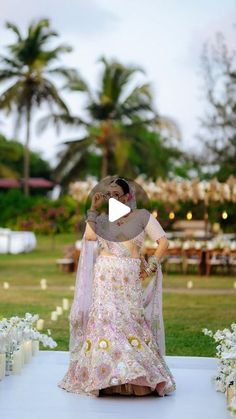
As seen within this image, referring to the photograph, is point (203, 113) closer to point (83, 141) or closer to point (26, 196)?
point (83, 141)

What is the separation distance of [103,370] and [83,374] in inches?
9.2

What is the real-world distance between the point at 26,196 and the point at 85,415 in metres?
33.5

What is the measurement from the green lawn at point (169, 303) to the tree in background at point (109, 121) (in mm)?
15486

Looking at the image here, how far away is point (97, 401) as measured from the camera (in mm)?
6508

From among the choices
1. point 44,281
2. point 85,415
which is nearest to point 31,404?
point 85,415

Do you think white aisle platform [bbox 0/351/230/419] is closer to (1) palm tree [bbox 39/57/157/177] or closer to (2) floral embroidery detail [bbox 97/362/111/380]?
(2) floral embroidery detail [bbox 97/362/111/380]

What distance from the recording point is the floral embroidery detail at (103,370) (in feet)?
21.8

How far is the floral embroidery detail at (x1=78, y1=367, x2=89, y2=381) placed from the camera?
6801 millimetres

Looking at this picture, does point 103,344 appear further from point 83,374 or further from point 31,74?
point 31,74

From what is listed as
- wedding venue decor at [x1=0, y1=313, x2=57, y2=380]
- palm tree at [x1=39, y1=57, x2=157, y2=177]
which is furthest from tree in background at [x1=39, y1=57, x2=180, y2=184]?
wedding venue decor at [x1=0, y1=313, x2=57, y2=380]

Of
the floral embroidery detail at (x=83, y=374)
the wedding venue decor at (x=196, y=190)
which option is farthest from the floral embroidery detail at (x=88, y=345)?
the wedding venue decor at (x=196, y=190)

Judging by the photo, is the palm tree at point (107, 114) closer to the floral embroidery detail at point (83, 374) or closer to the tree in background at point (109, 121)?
the tree in background at point (109, 121)

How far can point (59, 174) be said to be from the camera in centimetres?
3984

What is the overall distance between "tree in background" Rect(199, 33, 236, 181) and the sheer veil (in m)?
29.2
